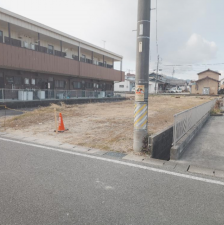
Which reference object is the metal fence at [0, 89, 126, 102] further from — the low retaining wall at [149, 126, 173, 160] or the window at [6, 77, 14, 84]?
the low retaining wall at [149, 126, 173, 160]

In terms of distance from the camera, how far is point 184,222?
8.56ft

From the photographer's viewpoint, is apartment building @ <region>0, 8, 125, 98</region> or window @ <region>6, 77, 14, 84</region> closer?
apartment building @ <region>0, 8, 125, 98</region>

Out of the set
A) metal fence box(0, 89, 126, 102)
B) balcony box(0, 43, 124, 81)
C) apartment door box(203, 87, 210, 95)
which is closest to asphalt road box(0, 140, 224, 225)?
metal fence box(0, 89, 126, 102)

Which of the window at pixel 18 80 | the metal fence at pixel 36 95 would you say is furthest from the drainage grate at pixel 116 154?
the window at pixel 18 80

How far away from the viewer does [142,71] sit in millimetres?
5398

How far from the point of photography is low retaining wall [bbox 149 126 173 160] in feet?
17.2

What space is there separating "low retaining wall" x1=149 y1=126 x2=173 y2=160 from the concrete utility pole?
0.30 metres

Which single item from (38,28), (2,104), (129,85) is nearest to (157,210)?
(2,104)

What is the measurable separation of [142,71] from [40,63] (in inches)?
560

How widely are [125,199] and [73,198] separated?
0.79 meters

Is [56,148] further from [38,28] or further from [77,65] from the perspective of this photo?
[77,65]

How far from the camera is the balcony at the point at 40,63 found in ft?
48.8

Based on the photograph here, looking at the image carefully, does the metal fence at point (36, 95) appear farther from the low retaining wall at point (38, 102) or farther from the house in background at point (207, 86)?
the house in background at point (207, 86)

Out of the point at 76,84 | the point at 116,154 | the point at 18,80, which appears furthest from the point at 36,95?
the point at 116,154
